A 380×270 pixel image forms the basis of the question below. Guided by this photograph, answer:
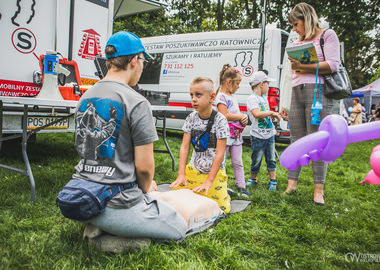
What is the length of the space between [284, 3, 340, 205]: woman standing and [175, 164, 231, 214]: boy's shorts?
101 cm

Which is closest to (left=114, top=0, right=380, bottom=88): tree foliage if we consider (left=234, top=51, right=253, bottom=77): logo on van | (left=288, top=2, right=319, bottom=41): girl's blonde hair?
(left=234, top=51, right=253, bottom=77): logo on van

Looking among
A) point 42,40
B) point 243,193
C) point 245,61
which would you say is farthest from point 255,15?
point 243,193

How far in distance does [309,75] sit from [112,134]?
89.6 inches

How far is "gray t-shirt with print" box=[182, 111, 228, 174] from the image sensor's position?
267cm

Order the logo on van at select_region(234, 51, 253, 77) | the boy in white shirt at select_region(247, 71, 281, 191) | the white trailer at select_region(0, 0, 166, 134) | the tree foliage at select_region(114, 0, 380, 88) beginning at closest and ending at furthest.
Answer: the boy in white shirt at select_region(247, 71, 281, 191) < the white trailer at select_region(0, 0, 166, 134) < the logo on van at select_region(234, 51, 253, 77) < the tree foliage at select_region(114, 0, 380, 88)

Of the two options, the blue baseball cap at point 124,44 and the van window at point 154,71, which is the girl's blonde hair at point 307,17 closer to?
the blue baseball cap at point 124,44

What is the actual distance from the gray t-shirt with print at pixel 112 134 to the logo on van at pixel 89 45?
3420 mm

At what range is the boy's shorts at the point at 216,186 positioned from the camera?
2.60 metres

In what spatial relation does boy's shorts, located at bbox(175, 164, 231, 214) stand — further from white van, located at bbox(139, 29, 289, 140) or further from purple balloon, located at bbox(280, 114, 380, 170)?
white van, located at bbox(139, 29, 289, 140)

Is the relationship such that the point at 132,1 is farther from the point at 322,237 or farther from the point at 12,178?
the point at 322,237

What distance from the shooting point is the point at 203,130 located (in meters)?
2.75

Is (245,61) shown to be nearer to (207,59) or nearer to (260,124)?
(207,59)

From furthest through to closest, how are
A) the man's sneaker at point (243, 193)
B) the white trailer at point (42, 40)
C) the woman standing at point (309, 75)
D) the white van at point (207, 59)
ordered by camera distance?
the white van at point (207, 59) < the white trailer at point (42, 40) < the man's sneaker at point (243, 193) < the woman standing at point (309, 75)

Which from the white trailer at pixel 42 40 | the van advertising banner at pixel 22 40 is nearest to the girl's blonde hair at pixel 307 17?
the white trailer at pixel 42 40
